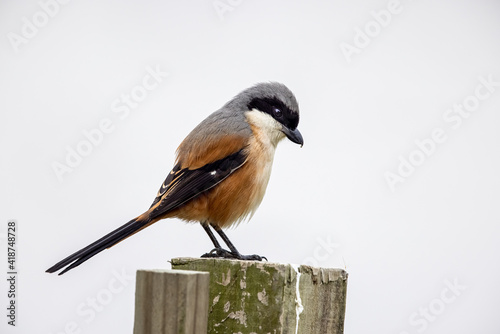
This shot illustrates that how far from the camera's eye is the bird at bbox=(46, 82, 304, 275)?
432 centimetres

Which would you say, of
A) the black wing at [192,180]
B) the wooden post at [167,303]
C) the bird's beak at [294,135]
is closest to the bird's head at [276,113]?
the bird's beak at [294,135]

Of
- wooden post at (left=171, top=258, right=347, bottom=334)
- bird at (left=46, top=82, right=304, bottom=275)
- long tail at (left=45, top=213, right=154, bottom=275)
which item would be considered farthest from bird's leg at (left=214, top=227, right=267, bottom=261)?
wooden post at (left=171, top=258, right=347, bottom=334)

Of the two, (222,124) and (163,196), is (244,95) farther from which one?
(163,196)

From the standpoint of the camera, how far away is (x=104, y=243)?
3666mm

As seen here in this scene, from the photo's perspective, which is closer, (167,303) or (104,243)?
(167,303)

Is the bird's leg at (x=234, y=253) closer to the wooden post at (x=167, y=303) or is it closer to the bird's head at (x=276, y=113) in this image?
the bird's head at (x=276, y=113)

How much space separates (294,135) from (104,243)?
198 centimetres

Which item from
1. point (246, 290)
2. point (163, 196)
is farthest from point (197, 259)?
point (163, 196)

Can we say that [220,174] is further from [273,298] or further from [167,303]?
[167,303]

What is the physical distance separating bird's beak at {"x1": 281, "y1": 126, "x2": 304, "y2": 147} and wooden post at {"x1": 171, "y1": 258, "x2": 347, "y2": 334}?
237cm

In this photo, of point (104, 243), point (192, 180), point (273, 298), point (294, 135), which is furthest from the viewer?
point (294, 135)

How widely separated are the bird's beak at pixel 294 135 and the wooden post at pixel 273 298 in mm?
2371

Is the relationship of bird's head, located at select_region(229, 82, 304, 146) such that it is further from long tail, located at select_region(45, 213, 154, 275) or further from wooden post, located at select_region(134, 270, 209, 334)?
wooden post, located at select_region(134, 270, 209, 334)

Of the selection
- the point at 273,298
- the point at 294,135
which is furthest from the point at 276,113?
the point at 273,298
